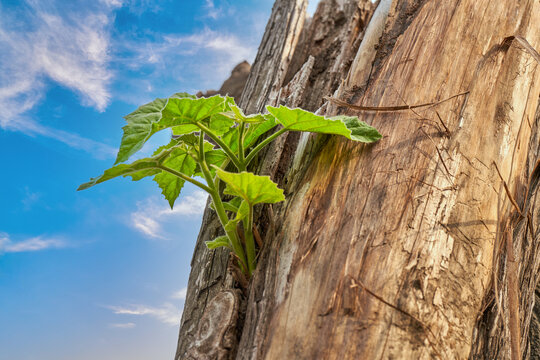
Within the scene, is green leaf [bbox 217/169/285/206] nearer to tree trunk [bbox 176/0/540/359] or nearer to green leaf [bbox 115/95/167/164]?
tree trunk [bbox 176/0/540/359]

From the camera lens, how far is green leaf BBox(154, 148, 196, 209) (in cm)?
123

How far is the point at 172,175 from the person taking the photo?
4.19 ft

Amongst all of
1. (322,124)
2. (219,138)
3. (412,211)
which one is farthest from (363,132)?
(219,138)

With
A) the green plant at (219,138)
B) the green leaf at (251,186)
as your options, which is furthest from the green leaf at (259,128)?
the green leaf at (251,186)

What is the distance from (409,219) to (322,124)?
311mm

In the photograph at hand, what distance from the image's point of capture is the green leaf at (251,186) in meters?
0.94

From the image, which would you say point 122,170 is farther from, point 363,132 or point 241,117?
point 363,132

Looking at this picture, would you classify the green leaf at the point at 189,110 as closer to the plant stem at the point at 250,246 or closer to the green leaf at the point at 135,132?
the green leaf at the point at 135,132

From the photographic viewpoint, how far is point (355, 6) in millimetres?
2248

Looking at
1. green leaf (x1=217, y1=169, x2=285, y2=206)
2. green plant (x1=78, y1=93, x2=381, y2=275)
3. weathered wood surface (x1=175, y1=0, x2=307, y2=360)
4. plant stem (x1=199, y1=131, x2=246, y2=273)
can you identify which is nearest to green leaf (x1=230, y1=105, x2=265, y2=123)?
green plant (x1=78, y1=93, x2=381, y2=275)

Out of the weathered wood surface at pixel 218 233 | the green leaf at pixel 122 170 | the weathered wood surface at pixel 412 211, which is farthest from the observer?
the weathered wood surface at pixel 218 233

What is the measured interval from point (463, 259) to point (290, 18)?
5.79 ft

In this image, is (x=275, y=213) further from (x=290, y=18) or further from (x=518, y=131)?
(x=290, y=18)

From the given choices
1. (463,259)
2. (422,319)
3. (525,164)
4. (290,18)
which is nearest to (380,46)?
(525,164)
